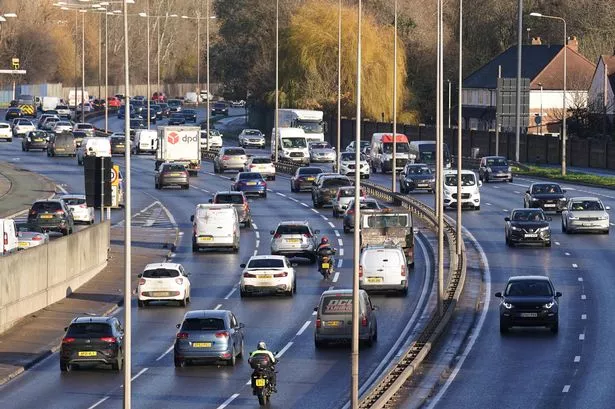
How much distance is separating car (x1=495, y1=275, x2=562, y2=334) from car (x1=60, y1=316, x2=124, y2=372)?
438 inches

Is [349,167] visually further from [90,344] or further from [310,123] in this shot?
[90,344]

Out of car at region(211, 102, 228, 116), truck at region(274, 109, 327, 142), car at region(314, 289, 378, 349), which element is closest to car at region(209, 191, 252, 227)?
car at region(314, 289, 378, 349)

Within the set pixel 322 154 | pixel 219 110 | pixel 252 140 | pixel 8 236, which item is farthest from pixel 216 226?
pixel 219 110

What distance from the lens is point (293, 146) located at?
102625mm

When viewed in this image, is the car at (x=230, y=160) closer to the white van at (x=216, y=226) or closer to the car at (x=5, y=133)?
the car at (x=5, y=133)

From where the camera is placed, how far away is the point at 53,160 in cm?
10638

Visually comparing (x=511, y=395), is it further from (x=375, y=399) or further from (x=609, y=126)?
(x=609, y=126)

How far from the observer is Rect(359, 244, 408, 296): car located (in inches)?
1891

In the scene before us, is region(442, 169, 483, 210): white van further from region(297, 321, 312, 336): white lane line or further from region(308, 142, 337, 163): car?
region(297, 321, 312, 336): white lane line

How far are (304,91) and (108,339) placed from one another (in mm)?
95731

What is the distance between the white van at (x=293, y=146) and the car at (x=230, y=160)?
5040 millimetres

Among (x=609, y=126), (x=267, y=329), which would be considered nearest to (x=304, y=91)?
(x=609, y=126)

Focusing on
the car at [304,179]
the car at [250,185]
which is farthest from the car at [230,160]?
the car at [250,185]

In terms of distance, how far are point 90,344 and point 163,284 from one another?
11176mm
